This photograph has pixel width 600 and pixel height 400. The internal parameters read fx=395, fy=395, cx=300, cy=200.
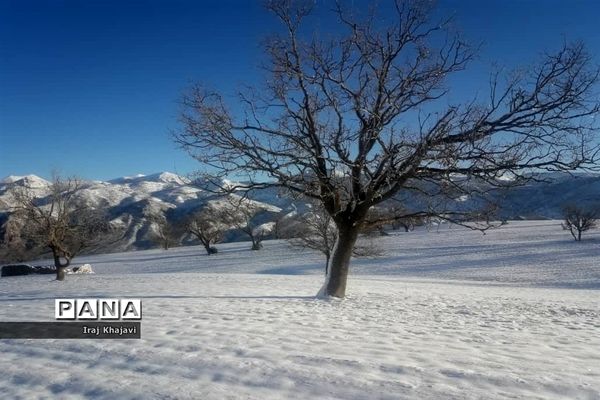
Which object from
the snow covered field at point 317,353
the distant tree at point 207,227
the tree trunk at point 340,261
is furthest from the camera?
the distant tree at point 207,227

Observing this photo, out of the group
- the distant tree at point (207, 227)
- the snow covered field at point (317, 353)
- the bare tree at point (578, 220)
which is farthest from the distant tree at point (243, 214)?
the bare tree at point (578, 220)

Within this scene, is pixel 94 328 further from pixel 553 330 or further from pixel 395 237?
pixel 395 237

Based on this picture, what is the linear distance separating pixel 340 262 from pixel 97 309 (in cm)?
624

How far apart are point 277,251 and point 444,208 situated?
37485 millimetres

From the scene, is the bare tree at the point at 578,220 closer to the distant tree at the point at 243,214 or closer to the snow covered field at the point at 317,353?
the distant tree at the point at 243,214

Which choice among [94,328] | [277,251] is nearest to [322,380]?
[94,328]

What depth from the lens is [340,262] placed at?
36.8 feet

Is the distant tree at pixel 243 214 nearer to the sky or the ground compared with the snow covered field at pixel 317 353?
nearer to the sky

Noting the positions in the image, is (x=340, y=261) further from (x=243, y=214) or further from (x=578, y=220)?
(x=578, y=220)

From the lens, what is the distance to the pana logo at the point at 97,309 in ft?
26.5

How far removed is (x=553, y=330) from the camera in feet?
24.6

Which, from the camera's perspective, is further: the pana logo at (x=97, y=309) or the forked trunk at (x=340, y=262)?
the forked trunk at (x=340, y=262)

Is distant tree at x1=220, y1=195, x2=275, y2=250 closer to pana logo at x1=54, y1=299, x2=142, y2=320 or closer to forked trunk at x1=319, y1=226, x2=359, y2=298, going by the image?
forked trunk at x1=319, y1=226, x2=359, y2=298

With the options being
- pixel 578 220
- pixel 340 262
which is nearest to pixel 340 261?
pixel 340 262
